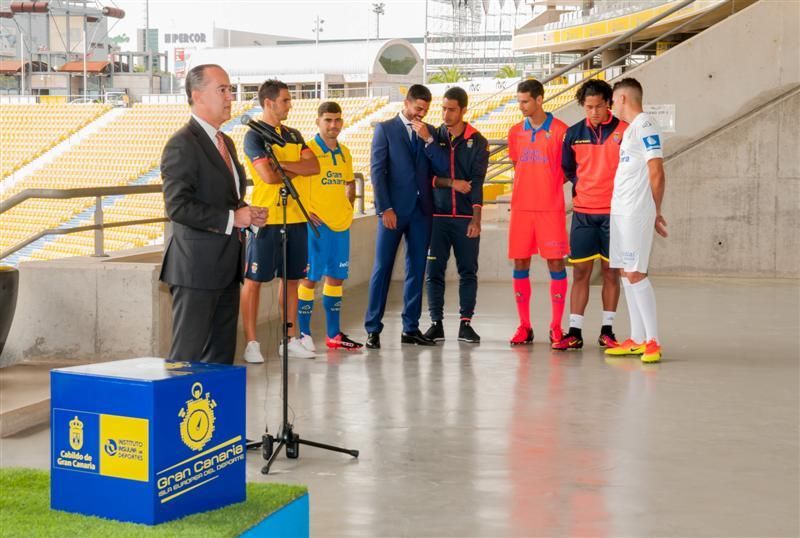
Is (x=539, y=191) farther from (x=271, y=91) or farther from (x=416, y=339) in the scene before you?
(x=271, y=91)

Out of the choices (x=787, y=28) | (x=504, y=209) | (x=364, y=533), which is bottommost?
(x=364, y=533)

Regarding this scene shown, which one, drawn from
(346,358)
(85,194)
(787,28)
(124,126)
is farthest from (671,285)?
(124,126)

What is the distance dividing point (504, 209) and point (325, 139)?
229 inches

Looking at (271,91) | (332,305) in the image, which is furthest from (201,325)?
(332,305)

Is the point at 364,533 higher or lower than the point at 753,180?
lower

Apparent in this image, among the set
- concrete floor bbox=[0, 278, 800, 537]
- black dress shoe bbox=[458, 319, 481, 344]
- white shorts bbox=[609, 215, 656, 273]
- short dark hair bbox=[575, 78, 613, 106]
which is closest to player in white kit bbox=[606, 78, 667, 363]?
white shorts bbox=[609, 215, 656, 273]

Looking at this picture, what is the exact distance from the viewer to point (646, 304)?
693 cm

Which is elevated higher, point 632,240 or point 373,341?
point 632,240

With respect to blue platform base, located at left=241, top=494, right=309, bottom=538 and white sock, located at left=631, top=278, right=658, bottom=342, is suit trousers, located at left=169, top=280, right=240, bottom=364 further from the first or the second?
white sock, located at left=631, top=278, right=658, bottom=342

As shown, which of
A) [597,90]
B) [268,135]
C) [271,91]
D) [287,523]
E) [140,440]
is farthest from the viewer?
[597,90]

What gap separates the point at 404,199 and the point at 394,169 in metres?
0.22

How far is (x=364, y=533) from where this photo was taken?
3.68 meters

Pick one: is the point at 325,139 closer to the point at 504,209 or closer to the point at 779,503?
the point at 779,503

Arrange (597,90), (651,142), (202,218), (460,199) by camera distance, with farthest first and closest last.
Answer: (460,199) → (597,90) → (651,142) → (202,218)
